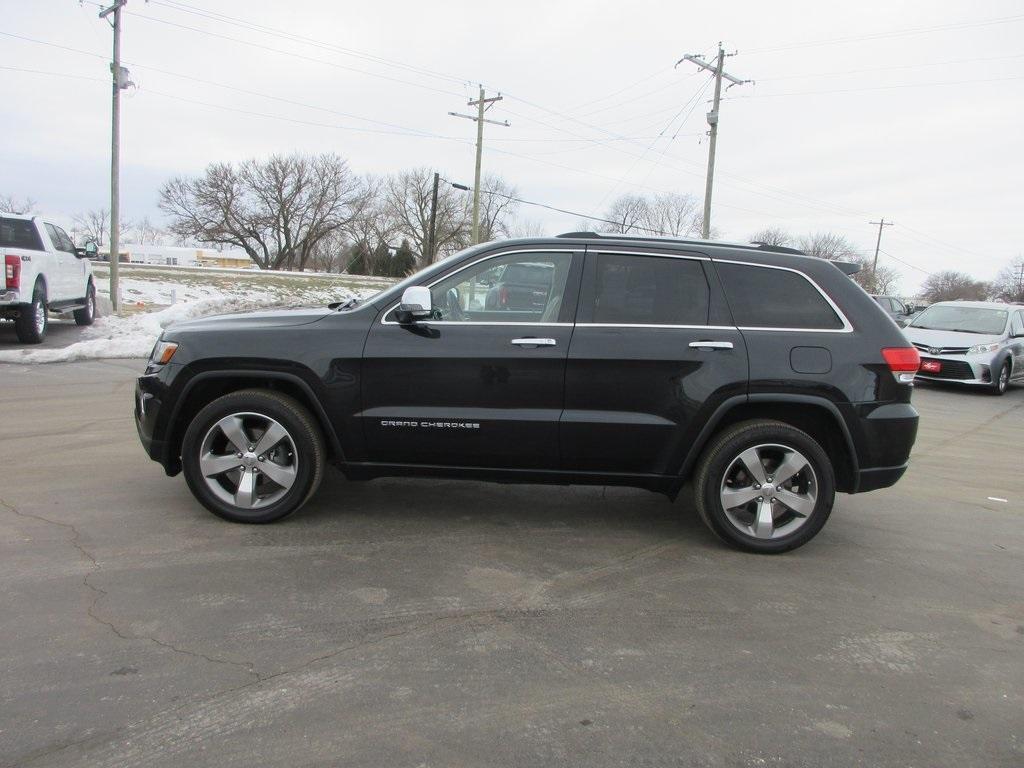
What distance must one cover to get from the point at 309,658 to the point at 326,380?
1.70 metres

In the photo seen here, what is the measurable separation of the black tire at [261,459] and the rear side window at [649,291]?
1.79 m

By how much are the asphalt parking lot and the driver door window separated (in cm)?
131

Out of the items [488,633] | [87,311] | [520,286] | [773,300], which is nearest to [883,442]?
[773,300]

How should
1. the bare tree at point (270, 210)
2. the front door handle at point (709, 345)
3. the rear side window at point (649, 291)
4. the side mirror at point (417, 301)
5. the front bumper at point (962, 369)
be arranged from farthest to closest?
the bare tree at point (270, 210), the front bumper at point (962, 369), the rear side window at point (649, 291), the front door handle at point (709, 345), the side mirror at point (417, 301)

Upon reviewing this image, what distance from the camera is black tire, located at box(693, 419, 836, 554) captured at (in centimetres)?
418

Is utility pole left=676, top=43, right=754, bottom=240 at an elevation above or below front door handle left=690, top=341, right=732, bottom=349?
above

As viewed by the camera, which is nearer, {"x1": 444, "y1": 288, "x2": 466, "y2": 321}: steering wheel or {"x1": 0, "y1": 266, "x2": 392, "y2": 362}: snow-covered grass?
{"x1": 444, "y1": 288, "x2": 466, "y2": 321}: steering wheel

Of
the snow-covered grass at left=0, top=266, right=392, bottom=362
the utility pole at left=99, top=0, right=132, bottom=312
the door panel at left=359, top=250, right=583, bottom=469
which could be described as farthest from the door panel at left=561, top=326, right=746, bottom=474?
the utility pole at left=99, top=0, right=132, bottom=312

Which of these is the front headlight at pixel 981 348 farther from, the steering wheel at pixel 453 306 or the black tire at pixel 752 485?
the steering wheel at pixel 453 306

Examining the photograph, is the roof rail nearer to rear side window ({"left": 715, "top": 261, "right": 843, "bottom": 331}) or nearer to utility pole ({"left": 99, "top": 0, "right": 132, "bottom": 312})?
rear side window ({"left": 715, "top": 261, "right": 843, "bottom": 331})

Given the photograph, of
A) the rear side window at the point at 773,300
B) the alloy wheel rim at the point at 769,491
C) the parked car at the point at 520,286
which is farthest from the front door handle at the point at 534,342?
the alloy wheel rim at the point at 769,491

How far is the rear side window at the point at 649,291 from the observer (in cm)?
427

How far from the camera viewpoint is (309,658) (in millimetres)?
2986

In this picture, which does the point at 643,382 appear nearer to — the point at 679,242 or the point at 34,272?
the point at 679,242
